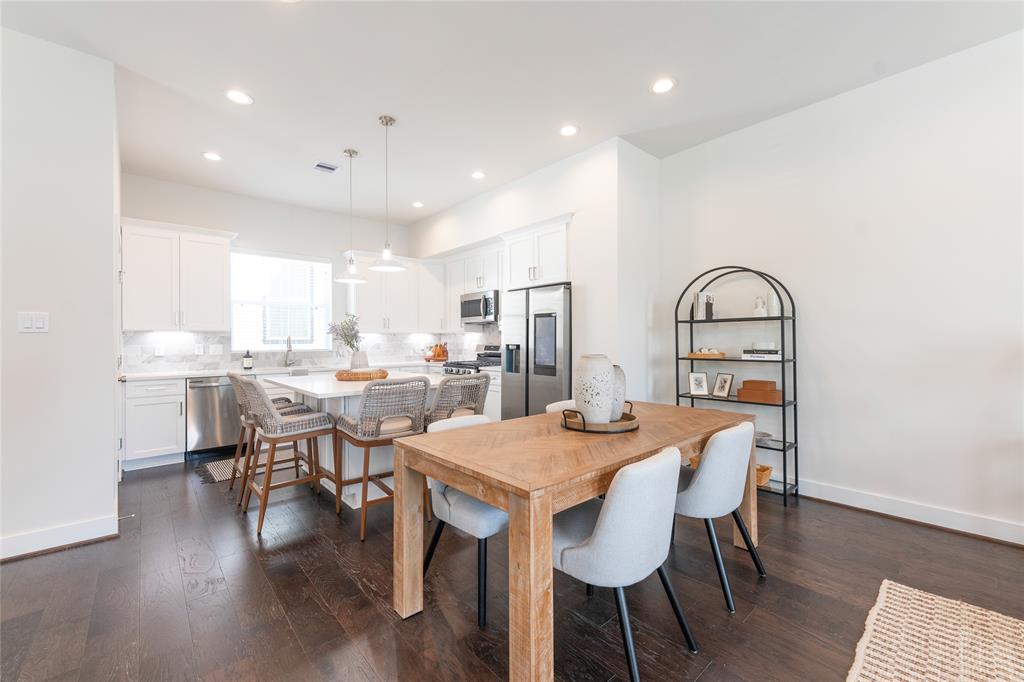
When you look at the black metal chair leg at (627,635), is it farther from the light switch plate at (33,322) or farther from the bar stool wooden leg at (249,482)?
the light switch plate at (33,322)

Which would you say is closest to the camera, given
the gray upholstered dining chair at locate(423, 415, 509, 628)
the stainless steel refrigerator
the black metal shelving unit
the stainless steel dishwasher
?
the gray upholstered dining chair at locate(423, 415, 509, 628)

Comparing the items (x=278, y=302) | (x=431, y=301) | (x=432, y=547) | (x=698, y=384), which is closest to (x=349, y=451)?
(x=432, y=547)

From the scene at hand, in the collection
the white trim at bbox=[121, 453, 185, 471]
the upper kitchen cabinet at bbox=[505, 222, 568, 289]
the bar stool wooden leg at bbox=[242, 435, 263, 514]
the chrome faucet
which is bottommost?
the white trim at bbox=[121, 453, 185, 471]

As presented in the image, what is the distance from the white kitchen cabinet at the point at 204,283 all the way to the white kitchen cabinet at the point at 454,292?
2651mm

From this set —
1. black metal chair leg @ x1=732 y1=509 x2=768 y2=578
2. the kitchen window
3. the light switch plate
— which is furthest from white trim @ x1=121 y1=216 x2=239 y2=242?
black metal chair leg @ x1=732 y1=509 x2=768 y2=578

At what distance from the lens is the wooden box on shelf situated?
10.7 ft

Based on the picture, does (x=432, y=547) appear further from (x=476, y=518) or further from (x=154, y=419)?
(x=154, y=419)

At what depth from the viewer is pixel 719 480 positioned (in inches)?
72.1

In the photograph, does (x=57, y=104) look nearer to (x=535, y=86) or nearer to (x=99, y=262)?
(x=99, y=262)

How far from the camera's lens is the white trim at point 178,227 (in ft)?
13.8

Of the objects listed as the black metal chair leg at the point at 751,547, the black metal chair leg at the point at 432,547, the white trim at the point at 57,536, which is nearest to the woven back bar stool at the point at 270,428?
the white trim at the point at 57,536

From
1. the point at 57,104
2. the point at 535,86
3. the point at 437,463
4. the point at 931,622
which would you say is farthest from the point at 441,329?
the point at 931,622

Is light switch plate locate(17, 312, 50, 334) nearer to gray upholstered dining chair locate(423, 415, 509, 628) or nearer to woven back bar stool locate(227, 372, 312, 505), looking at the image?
woven back bar stool locate(227, 372, 312, 505)

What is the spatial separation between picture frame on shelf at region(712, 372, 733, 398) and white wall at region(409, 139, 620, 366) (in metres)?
0.88
